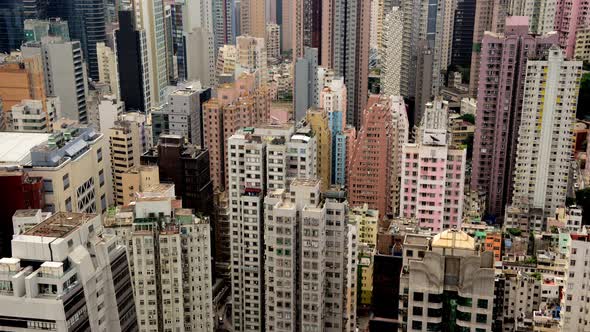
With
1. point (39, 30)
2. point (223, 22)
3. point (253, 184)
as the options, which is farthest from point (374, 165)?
point (223, 22)

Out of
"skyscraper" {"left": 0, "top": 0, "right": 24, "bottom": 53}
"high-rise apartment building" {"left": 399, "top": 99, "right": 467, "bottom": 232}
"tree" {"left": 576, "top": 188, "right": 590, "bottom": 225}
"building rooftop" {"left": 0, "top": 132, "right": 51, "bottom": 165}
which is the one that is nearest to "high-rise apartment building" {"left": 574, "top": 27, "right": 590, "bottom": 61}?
"tree" {"left": 576, "top": 188, "right": 590, "bottom": 225}

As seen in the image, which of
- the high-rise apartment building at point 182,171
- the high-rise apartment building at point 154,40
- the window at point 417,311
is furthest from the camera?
the high-rise apartment building at point 154,40

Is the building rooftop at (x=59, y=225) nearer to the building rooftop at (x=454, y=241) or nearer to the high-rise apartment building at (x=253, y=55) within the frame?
the building rooftop at (x=454, y=241)

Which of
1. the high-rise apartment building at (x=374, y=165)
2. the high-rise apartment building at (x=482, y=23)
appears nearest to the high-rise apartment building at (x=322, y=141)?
the high-rise apartment building at (x=374, y=165)

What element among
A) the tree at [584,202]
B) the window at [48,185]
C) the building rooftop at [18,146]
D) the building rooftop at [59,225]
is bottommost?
the tree at [584,202]

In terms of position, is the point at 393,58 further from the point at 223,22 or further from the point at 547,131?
the point at 547,131

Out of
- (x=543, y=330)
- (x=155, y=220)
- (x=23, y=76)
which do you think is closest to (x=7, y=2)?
(x=23, y=76)
